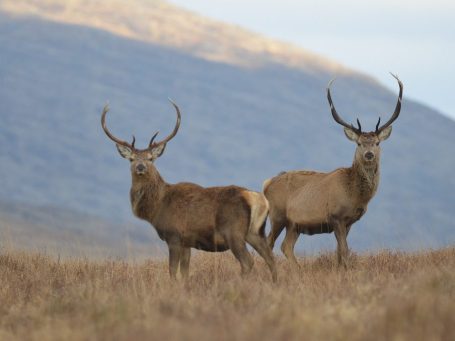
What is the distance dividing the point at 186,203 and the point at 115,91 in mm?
181009

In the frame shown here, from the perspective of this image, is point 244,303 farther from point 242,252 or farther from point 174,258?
point 174,258

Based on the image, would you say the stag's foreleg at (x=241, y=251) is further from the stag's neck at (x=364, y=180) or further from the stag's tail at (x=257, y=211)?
the stag's neck at (x=364, y=180)

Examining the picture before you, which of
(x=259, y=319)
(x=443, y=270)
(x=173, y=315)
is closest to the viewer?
(x=259, y=319)

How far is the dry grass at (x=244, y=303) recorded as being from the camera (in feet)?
24.7

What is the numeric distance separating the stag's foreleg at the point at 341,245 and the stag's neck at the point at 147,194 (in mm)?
1996

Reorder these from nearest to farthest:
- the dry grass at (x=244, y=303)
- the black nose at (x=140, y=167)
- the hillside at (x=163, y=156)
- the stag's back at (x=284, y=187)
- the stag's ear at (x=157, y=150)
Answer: the dry grass at (x=244, y=303) < the black nose at (x=140, y=167) < the stag's ear at (x=157, y=150) < the stag's back at (x=284, y=187) < the hillside at (x=163, y=156)

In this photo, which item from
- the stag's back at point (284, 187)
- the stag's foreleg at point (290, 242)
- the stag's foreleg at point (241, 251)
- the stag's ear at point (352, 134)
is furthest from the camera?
the stag's back at point (284, 187)

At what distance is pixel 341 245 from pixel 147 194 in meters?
2.25

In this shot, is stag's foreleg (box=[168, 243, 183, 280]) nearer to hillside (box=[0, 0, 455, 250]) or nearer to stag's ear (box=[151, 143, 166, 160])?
stag's ear (box=[151, 143, 166, 160])

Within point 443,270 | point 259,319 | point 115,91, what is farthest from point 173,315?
point 115,91

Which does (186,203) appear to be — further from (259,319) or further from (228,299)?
(259,319)

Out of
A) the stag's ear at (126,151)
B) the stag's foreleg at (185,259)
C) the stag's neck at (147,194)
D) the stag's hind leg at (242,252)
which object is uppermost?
the stag's ear at (126,151)

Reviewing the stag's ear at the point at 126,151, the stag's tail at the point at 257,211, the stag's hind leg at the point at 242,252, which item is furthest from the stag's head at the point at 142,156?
the stag's hind leg at the point at 242,252

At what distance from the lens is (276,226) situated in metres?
14.3
